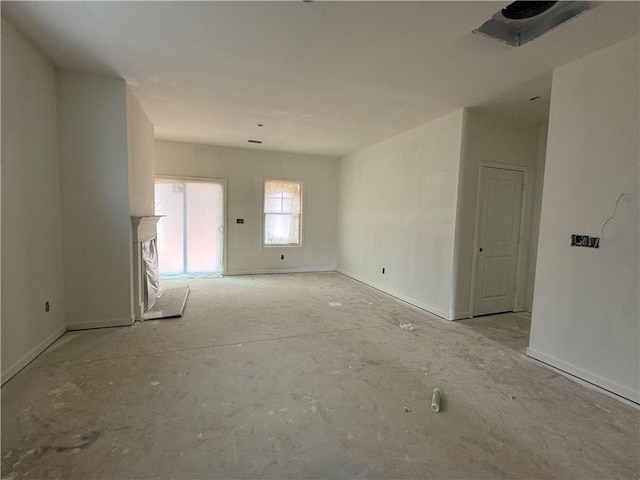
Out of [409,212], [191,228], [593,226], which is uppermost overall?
[409,212]

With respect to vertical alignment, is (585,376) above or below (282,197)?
below

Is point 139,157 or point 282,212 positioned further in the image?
point 282,212

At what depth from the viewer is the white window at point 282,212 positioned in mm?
6594

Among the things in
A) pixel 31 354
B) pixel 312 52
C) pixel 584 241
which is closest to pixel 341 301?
pixel 584 241

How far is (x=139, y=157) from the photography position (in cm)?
380

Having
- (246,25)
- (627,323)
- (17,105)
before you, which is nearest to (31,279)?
(17,105)

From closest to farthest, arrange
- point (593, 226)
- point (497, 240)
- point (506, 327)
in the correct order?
point (593, 226)
point (506, 327)
point (497, 240)

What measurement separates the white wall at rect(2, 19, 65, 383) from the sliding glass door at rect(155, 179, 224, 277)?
10.5 ft

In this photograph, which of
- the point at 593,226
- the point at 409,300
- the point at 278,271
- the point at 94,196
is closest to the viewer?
the point at 593,226

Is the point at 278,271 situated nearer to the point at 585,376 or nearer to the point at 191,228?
the point at 191,228

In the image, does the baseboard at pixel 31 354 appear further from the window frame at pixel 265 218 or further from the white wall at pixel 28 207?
the window frame at pixel 265 218

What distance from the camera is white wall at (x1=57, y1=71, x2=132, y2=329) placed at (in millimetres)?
3020

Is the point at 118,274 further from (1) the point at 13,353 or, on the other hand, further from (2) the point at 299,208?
(2) the point at 299,208

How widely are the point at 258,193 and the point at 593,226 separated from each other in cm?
539
